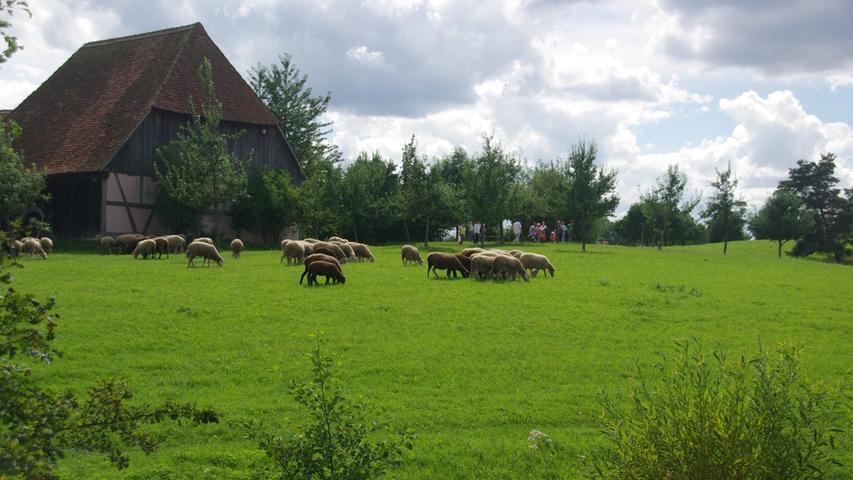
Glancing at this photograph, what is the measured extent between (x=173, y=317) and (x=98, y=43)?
41.6 meters

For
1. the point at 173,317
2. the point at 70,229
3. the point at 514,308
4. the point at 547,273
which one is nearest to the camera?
the point at 173,317

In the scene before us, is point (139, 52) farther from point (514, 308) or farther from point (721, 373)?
point (721, 373)

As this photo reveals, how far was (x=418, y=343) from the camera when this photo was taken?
547 inches

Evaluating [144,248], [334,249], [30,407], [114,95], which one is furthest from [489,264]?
[114,95]

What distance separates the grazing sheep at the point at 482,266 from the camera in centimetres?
2403

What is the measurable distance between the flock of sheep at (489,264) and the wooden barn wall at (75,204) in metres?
19.6

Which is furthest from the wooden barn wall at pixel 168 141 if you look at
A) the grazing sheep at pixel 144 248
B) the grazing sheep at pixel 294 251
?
the grazing sheep at pixel 294 251

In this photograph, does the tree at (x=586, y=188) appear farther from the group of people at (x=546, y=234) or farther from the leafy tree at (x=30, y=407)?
the leafy tree at (x=30, y=407)

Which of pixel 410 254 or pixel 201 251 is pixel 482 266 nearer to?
pixel 410 254

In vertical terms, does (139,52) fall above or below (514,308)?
above

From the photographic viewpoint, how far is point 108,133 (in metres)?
39.1

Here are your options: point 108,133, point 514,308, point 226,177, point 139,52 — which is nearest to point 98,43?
point 139,52

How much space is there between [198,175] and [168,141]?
16.2ft

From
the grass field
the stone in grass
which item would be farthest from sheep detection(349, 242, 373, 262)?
the stone in grass
